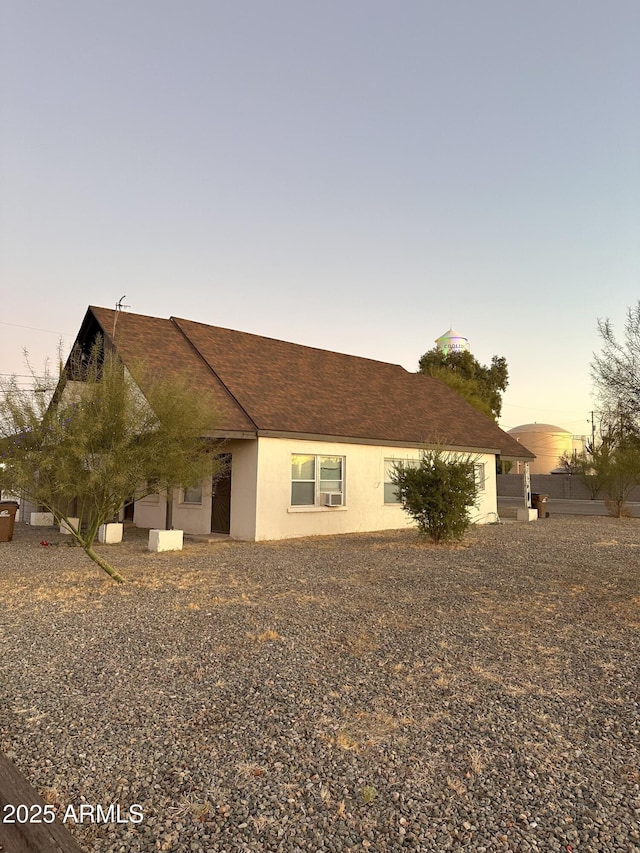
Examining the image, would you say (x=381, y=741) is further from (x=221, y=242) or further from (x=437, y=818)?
(x=221, y=242)

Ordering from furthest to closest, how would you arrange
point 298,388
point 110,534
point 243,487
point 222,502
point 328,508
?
point 298,388, point 328,508, point 222,502, point 243,487, point 110,534

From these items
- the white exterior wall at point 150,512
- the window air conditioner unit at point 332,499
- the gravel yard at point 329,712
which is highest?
the window air conditioner unit at point 332,499

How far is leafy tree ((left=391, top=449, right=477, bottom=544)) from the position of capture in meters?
13.5

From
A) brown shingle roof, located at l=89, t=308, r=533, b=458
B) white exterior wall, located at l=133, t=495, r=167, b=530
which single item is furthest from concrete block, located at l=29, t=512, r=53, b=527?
brown shingle roof, located at l=89, t=308, r=533, b=458

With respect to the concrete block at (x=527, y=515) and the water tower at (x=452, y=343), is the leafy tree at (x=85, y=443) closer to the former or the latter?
the concrete block at (x=527, y=515)

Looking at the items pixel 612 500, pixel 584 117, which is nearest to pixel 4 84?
pixel 584 117

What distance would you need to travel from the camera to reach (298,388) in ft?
57.7

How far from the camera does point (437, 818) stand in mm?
2736

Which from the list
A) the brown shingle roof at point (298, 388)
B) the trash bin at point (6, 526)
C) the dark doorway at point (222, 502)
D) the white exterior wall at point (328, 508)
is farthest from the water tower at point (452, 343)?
the trash bin at point (6, 526)

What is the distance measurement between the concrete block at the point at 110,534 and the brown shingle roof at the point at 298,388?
4086 mm

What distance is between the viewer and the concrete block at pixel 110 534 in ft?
45.8

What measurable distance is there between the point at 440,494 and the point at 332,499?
371 centimetres

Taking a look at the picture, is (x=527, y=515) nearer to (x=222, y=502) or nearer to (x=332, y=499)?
(x=332, y=499)

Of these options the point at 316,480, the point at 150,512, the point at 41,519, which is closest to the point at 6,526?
the point at 150,512
